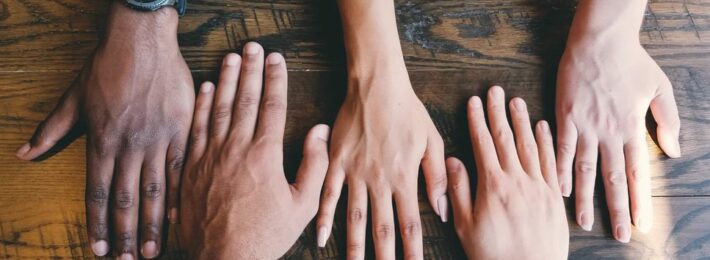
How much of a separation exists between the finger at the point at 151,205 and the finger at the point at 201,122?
0.05 meters

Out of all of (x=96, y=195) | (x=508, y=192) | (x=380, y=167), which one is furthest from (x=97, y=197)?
(x=508, y=192)

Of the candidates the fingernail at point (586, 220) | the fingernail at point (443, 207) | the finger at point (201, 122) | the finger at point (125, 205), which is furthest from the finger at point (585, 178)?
the finger at point (125, 205)

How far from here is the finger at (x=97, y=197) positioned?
3.01 feet

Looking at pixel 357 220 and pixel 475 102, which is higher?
pixel 475 102

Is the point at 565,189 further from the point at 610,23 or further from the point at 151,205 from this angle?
the point at 151,205

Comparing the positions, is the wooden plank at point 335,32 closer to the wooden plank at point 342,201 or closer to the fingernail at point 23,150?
the wooden plank at point 342,201

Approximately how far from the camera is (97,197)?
916 millimetres

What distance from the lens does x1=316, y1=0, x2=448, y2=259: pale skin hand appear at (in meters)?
0.94

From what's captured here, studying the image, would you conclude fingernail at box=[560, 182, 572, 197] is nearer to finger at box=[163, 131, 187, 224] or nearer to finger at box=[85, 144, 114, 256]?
finger at box=[163, 131, 187, 224]

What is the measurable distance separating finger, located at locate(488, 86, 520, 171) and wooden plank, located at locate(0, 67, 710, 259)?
0.09 feet

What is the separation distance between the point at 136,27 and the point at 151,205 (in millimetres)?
302

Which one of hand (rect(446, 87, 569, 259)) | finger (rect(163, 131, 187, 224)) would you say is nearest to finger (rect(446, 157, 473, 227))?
hand (rect(446, 87, 569, 259))

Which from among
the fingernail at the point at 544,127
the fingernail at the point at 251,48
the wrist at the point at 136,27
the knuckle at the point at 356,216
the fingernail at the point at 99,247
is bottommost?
the knuckle at the point at 356,216

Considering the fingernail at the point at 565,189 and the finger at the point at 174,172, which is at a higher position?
the finger at the point at 174,172
